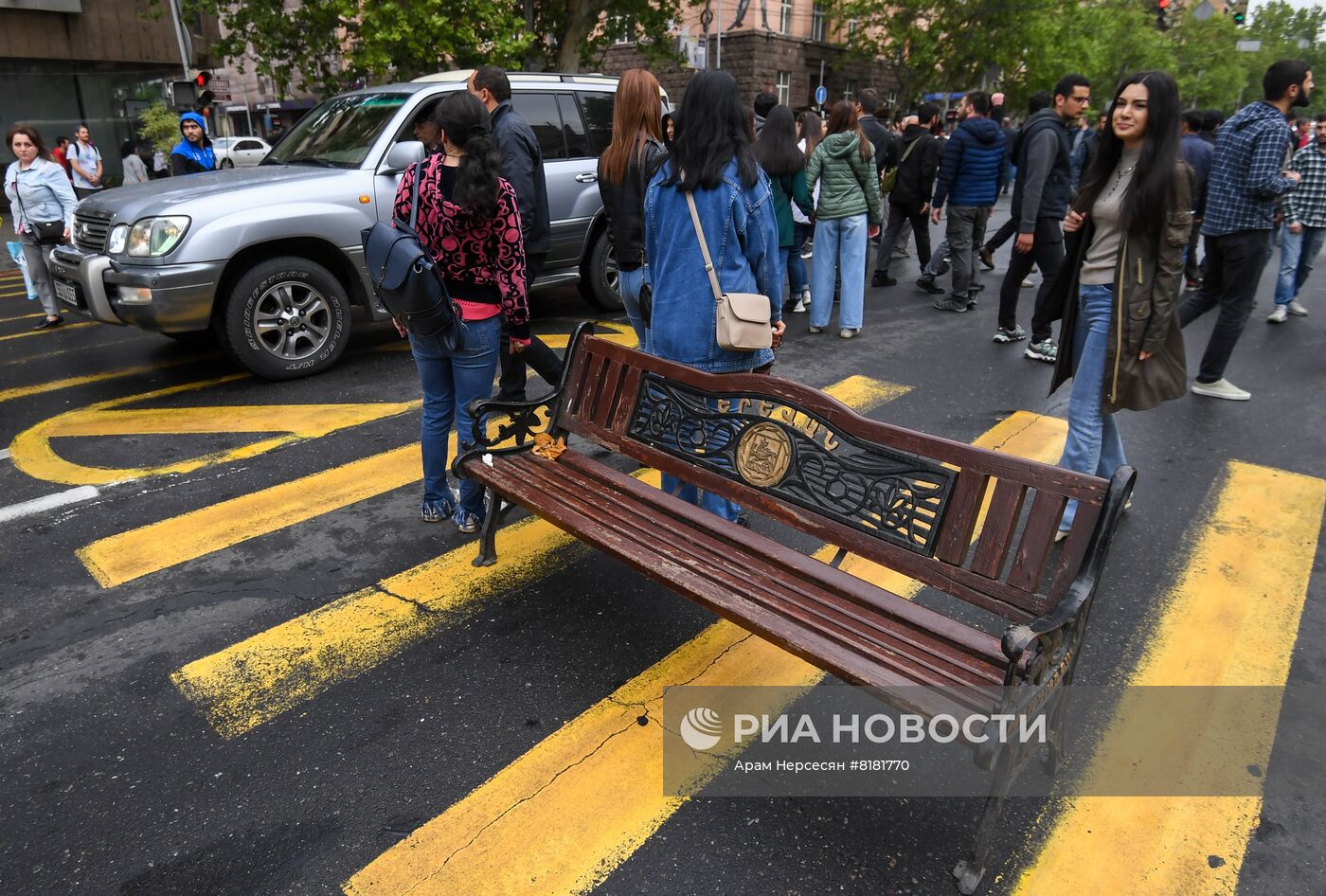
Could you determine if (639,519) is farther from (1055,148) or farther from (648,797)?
(1055,148)

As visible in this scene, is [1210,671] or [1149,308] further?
[1149,308]

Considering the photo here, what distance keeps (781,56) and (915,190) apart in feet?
103

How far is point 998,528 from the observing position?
2672 millimetres

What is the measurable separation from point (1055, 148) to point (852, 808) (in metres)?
6.25

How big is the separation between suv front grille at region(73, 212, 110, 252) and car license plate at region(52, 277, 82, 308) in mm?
293

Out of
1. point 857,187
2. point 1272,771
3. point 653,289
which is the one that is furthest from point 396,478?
point 857,187

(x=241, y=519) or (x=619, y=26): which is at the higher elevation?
(x=619, y=26)

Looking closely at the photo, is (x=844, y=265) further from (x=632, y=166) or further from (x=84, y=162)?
(x=84, y=162)

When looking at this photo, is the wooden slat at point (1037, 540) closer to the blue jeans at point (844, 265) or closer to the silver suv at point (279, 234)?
the silver suv at point (279, 234)

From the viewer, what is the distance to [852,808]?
8.38 ft

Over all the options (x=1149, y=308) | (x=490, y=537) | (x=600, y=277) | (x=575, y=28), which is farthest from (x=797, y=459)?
(x=575, y=28)

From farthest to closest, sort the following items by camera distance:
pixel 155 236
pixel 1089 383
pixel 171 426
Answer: pixel 155 236 → pixel 171 426 → pixel 1089 383

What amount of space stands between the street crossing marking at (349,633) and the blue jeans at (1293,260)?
7620 millimetres

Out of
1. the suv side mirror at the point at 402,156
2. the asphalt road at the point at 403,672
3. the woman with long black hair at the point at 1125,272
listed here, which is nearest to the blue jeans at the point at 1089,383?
the woman with long black hair at the point at 1125,272
